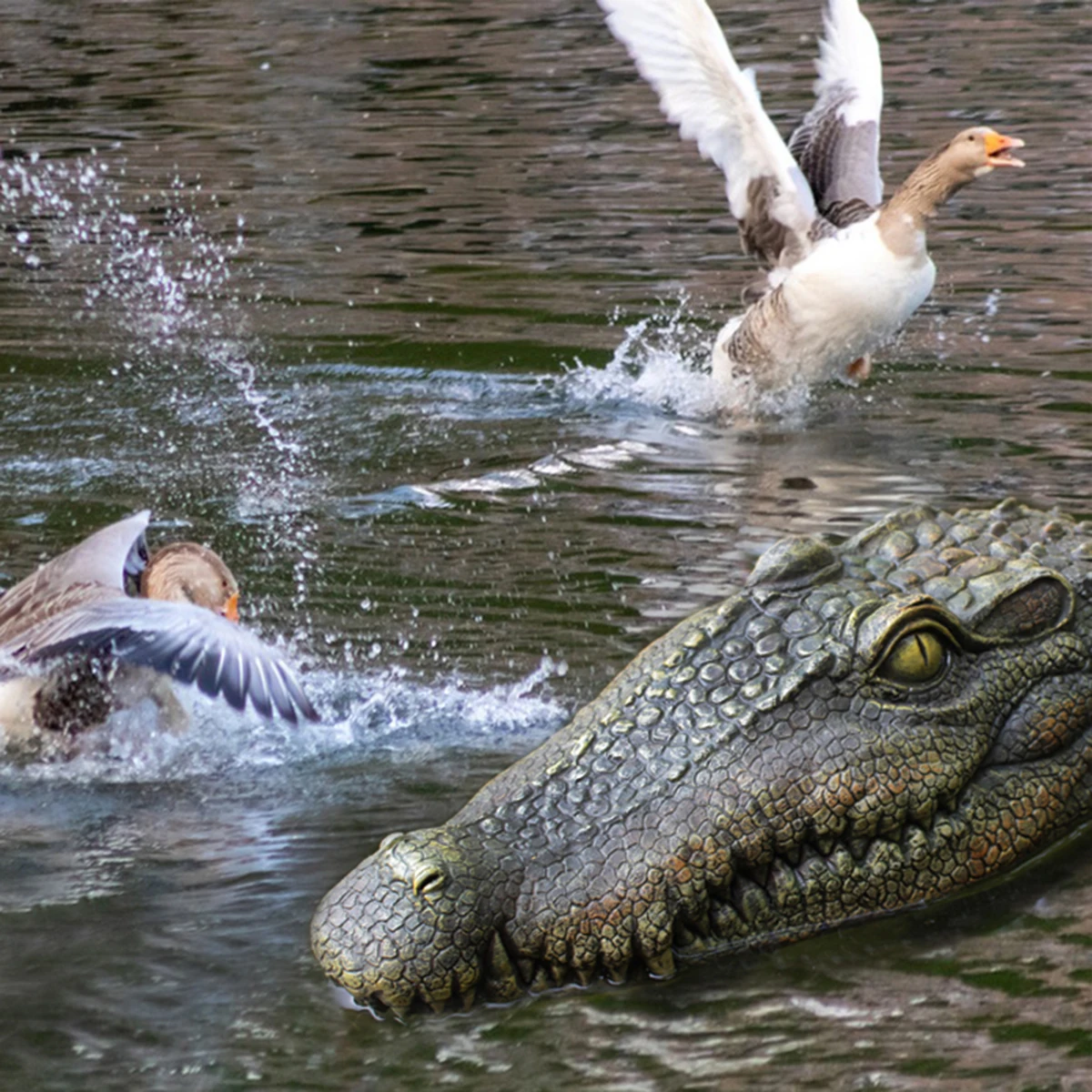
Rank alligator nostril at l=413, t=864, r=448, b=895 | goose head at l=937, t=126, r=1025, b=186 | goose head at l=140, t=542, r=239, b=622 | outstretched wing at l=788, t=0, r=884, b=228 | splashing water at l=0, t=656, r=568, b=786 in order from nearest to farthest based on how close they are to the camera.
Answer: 1. alligator nostril at l=413, t=864, r=448, b=895
2. splashing water at l=0, t=656, r=568, b=786
3. goose head at l=140, t=542, r=239, b=622
4. goose head at l=937, t=126, r=1025, b=186
5. outstretched wing at l=788, t=0, r=884, b=228

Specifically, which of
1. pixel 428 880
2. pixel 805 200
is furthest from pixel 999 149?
pixel 428 880

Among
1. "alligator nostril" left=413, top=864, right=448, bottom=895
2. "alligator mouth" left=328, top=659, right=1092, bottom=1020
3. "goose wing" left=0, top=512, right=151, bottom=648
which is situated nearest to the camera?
"alligator nostril" left=413, top=864, right=448, bottom=895

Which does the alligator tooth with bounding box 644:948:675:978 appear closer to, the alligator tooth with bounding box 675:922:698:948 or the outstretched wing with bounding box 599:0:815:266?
the alligator tooth with bounding box 675:922:698:948

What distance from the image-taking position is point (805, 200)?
355 inches

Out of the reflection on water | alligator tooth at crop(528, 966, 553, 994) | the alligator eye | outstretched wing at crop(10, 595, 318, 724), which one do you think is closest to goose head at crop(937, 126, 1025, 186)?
the reflection on water

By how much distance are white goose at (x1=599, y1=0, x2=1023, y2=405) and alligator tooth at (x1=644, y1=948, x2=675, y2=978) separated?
220 inches

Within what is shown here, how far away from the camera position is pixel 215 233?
477 inches

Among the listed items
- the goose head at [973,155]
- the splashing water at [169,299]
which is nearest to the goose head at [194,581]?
the splashing water at [169,299]

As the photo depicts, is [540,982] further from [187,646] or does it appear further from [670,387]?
[670,387]

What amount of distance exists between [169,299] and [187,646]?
6291 millimetres

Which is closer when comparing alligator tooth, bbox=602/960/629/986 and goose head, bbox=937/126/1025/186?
alligator tooth, bbox=602/960/629/986

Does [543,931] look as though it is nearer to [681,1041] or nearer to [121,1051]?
[681,1041]

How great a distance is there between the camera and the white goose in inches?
339

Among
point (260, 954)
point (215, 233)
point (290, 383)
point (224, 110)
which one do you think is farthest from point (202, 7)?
point (260, 954)
